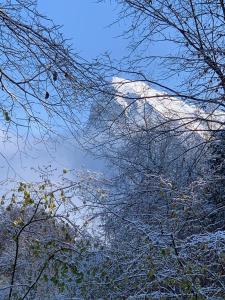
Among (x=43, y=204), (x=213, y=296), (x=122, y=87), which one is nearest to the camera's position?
(x=213, y=296)

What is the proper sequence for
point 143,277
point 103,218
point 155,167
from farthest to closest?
point 155,167, point 103,218, point 143,277

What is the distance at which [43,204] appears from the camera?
16.0 feet

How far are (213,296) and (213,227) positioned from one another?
115 inches

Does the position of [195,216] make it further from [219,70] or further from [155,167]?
[155,167]

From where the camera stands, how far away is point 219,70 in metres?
6.91

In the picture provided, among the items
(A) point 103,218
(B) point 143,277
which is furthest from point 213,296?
(A) point 103,218

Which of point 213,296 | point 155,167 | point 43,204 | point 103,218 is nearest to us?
point 213,296

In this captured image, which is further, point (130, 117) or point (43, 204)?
point (130, 117)

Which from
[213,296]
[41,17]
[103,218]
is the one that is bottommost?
Result: [213,296]

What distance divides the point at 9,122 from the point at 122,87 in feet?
→ 10.2

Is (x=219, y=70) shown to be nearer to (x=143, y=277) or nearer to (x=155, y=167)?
(x=143, y=277)

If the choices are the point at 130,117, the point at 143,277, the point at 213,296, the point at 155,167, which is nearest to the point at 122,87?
the point at 130,117

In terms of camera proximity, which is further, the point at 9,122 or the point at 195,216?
the point at 195,216

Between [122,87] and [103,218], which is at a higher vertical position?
[122,87]
